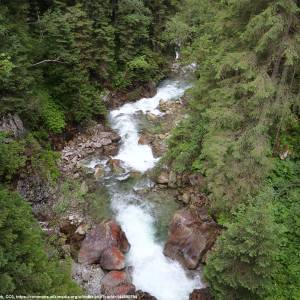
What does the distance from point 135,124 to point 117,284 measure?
10.8 meters

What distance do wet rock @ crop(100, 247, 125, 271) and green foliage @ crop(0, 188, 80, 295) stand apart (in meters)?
3.06

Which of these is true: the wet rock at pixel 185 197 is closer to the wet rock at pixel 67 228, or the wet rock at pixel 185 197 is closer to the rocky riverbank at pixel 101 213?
the rocky riverbank at pixel 101 213

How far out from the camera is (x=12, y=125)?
13602mm

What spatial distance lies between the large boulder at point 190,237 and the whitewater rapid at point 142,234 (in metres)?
0.39

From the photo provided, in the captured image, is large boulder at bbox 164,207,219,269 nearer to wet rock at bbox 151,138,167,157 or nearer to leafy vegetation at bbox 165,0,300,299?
leafy vegetation at bbox 165,0,300,299

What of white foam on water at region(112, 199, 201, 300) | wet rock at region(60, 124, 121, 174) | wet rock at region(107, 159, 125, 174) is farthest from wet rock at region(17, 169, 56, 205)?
white foam on water at region(112, 199, 201, 300)

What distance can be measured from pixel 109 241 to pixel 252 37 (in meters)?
8.92

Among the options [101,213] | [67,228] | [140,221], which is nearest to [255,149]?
[140,221]

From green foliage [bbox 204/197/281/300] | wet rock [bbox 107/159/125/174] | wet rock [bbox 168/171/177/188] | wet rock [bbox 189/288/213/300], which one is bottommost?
wet rock [bbox 107/159/125/174]

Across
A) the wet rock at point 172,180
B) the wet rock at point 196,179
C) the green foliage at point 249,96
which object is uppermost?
the green foliage at point 249,96

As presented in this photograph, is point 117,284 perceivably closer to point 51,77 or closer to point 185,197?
point 185,197

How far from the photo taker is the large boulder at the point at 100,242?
1165cm

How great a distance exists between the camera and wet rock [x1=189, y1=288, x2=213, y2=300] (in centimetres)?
1013

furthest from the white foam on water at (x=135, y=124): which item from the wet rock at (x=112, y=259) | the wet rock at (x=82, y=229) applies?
the wet rock at (x=112, y=259)
